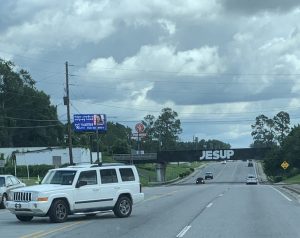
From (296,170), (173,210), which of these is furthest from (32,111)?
(173,210)

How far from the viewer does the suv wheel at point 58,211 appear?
1922cm

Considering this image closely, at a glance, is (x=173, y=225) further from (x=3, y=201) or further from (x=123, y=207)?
(x=3, y=201)

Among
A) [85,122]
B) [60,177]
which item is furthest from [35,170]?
[60,177]

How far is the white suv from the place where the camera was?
19.1 m

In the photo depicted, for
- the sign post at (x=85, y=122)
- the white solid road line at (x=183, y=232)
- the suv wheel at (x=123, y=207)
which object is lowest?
the white solid road line at (x=183, y=232)

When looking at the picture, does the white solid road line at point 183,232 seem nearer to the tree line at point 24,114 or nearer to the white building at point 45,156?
the white building at point 45,156

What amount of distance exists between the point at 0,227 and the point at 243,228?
705 cm

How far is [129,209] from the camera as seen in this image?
2152 centimetres

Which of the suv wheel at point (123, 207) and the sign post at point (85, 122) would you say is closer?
the suv wheel at point (123, 207)

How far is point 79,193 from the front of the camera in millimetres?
19969

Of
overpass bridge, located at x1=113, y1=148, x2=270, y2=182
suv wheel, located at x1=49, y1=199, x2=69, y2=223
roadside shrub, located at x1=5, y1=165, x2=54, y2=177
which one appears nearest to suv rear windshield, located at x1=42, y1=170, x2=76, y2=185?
suv wheel, located at x1=49, y1=199, x2=69, y2=223

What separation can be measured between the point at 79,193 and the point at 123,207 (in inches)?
78.4

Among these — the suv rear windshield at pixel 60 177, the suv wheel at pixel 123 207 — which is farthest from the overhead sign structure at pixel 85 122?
the suv rear windshield at pixel 60 177

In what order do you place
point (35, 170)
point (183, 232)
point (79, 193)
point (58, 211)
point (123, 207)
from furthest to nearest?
1. point (35, 170)
2. point (123, 207)
3. point (79, 193)
4. point (58, 211)
5. point (183, 232)
